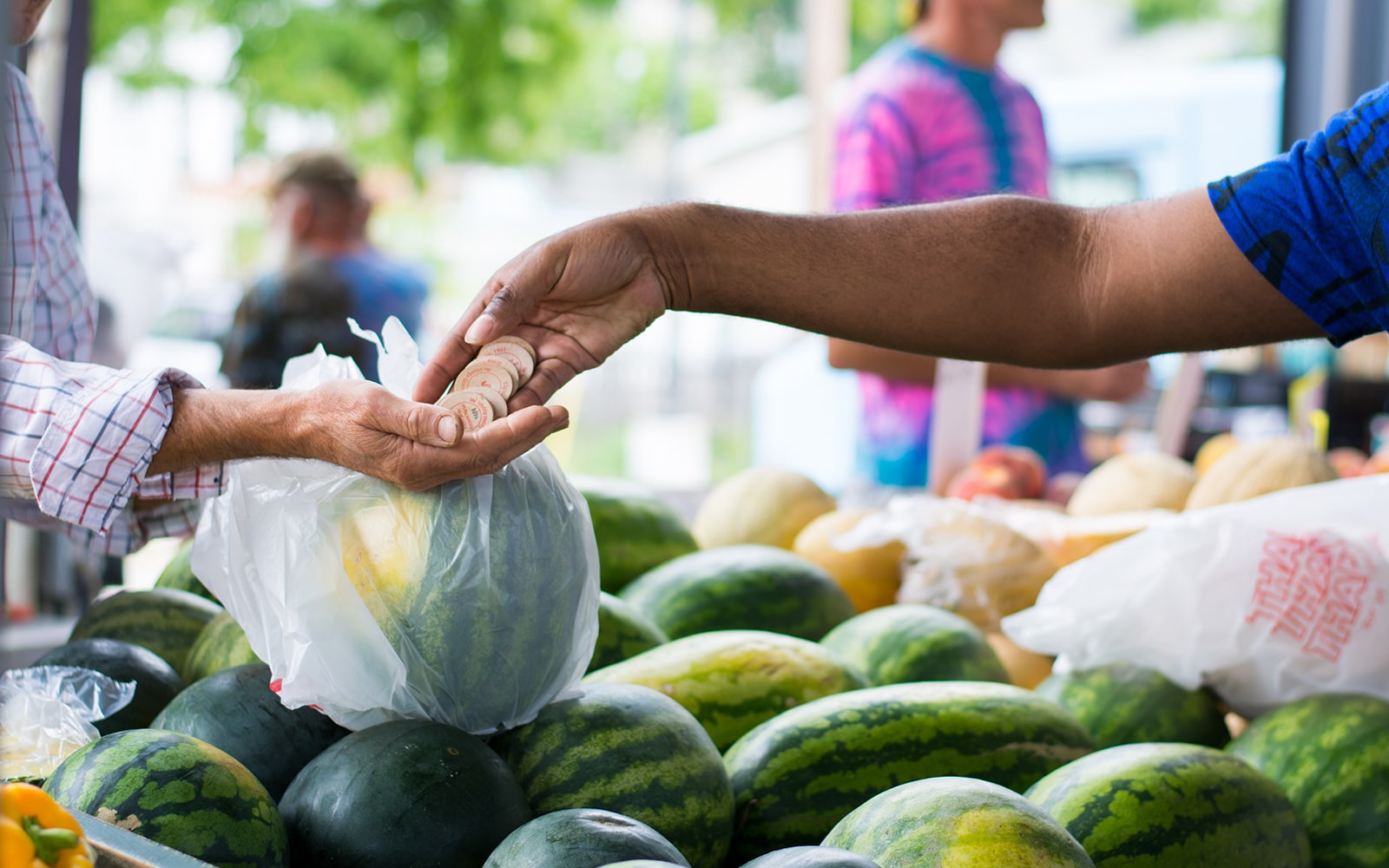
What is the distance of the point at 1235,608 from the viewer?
1.96 meters

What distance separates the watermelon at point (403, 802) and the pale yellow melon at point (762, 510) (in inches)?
59.3

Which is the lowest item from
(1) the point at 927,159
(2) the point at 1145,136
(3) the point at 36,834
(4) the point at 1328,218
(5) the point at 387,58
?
(3) the point at 36,834

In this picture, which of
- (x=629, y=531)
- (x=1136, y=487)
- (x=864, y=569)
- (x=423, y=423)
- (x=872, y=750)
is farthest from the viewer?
(x=1136, y=487)

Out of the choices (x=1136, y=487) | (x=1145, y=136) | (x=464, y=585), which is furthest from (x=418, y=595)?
(x=1145, y=136)

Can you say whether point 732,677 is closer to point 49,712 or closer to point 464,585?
point 464,585

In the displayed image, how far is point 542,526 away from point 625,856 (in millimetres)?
397

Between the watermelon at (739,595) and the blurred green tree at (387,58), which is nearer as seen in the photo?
the watermelon at (739,595)

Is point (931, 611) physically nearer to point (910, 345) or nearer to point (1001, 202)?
point (910, 345)

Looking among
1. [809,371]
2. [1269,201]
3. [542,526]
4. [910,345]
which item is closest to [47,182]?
[542,526]

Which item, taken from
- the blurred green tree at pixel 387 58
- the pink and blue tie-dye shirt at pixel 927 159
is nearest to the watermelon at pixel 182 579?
the pink and blue tie-dye shirt at pixel 927 159

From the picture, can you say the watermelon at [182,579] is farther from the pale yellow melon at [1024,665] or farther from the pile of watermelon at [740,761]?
the pale yellow melon at [1024,665]

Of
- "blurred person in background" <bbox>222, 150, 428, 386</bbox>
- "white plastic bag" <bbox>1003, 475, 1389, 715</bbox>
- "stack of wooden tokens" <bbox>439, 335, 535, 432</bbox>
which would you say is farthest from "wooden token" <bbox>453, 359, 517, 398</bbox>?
"blurred person in background" <bbox>222, 150, 428, 386</bbox>

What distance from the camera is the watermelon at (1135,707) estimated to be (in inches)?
70.9

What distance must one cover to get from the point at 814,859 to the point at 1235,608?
1.22m
